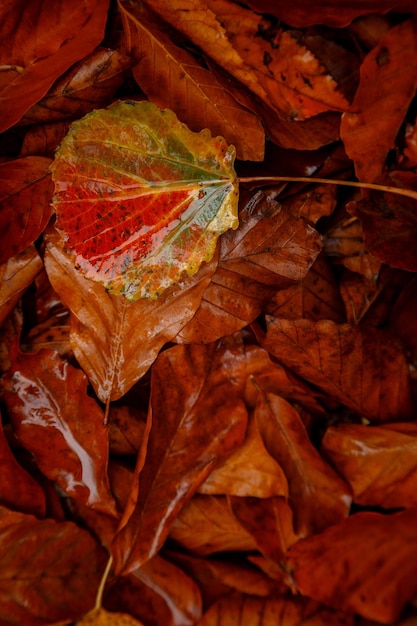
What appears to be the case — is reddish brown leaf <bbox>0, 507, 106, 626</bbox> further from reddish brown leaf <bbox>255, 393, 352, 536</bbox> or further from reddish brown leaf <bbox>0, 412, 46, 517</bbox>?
reddish brown leaf <bbox>255, 393, 352, 536</bbox>

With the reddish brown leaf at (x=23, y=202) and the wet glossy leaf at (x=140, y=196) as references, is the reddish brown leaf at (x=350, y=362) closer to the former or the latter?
the wet glossy leaf at (x=140, y=196)

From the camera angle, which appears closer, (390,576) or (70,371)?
(390,576)

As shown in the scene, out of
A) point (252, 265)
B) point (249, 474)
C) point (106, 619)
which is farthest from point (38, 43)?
point (106, 619)

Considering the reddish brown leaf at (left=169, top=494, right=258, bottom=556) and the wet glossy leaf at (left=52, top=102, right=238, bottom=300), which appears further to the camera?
the reddish brown leaf at (left=169, top=494, right=258, bottom=556)

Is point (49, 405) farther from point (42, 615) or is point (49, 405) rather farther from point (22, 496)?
point (42, 615)

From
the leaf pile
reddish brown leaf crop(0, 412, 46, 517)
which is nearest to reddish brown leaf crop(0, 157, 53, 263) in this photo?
the leaf pile

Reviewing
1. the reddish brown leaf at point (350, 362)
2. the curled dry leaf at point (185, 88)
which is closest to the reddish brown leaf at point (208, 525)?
the reddish brown leaf at point (350, 362)

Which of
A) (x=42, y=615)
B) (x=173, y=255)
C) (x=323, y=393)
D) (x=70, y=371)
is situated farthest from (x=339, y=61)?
(x=42, y=615)
